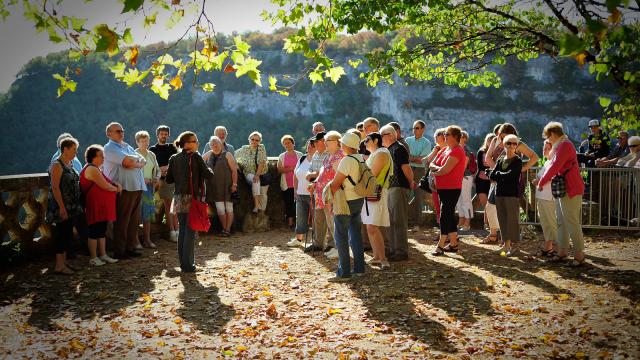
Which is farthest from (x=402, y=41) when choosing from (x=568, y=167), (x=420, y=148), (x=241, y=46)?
(x=241, y=46)

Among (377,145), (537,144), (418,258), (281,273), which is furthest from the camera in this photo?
(537,144)

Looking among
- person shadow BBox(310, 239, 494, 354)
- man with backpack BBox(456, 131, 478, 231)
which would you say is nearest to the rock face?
man with backpack BBox(456, 131, 478, 231)

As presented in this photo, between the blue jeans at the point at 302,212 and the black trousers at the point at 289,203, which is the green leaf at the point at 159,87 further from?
the black trousers at the point at 289,203

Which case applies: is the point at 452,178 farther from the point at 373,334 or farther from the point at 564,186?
the point at 373,334

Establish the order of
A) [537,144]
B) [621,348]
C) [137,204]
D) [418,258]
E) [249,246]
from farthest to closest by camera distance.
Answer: [537,144]
[249,246]
[137,204]
[418,258]
[621,348]

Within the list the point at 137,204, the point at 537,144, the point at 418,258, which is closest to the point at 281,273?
the point at 418,258

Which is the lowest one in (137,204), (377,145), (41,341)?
(41,341)

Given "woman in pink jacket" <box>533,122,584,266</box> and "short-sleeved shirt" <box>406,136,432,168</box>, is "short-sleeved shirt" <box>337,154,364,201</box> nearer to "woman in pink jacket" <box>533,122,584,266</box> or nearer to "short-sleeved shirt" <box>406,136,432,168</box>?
"woman in pink jacket" <box>533,122,584,266</box>

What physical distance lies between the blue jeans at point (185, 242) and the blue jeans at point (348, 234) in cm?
197

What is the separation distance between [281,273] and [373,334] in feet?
8.72

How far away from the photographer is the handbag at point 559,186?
21.8 feet

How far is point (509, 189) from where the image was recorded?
743 centimetres

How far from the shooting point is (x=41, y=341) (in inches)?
191

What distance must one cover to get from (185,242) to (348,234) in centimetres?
213
